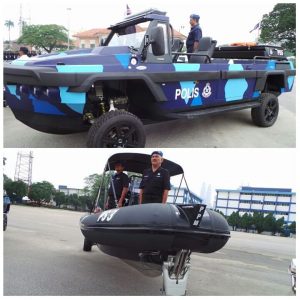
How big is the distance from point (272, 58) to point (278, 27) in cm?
2296

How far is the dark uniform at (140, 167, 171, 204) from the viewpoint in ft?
13.7

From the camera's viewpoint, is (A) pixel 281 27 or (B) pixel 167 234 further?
(A) pixel 281 27

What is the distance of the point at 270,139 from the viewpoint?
700 centimetres

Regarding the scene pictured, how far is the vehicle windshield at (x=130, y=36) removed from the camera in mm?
A: 5715

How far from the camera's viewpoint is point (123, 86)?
17.9ft

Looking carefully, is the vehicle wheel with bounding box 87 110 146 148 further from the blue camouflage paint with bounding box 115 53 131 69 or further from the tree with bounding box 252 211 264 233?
the tree with bounding box 252 211 264 233

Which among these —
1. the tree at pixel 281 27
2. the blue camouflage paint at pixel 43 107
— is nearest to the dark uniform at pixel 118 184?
the blue camouflage paint at pixel 43 107

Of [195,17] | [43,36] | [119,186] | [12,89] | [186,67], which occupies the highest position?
[43,36]

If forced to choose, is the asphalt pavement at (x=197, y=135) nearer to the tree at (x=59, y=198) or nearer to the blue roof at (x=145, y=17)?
the blue roof at (x=145, y=17)

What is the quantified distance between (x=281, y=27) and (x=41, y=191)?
22.0 metres

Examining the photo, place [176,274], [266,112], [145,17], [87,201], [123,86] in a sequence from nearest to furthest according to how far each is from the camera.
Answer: [176,274], [123,86], [145,17], [266,112], [87,201]

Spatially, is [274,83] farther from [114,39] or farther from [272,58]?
[114,39]

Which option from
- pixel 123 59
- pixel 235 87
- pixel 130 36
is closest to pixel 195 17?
pixel 235 87

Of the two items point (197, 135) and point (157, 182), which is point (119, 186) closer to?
point (157, 182)
